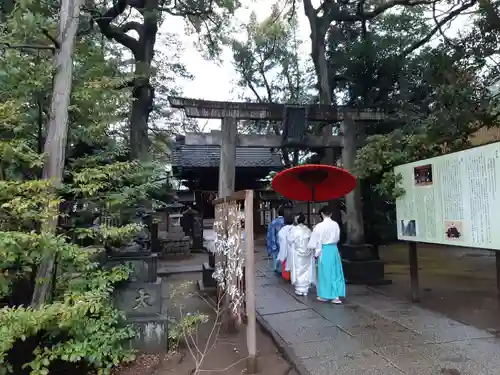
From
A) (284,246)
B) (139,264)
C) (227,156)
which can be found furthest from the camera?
(284,246)

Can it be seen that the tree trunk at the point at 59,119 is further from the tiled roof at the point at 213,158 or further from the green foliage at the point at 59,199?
the tiled roof at the point at 213,158

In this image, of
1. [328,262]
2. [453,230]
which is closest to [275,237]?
[328,262]

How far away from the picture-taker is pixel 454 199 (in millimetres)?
5156

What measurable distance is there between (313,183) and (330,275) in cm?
217

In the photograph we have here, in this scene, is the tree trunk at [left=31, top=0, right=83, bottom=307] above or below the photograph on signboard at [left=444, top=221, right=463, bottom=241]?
above

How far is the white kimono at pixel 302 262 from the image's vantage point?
7430 mm

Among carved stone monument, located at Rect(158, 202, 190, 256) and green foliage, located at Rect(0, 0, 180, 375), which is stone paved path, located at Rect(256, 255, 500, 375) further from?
carved stone monument, located at Rect(158, 202, 190, 256)

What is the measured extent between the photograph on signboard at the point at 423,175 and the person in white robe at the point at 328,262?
5.15ft

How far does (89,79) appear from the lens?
4.79 m

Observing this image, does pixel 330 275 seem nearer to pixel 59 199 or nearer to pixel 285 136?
pixel 285 136

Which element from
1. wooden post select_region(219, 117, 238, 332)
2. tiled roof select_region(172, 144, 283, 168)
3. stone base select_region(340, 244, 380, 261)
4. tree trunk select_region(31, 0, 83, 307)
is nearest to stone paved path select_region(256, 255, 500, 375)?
stone base select_region(340, 244, 380, 261)

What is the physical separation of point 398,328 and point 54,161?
183 inches

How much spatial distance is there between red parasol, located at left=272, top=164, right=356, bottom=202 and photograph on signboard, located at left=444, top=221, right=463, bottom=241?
7.39 feet

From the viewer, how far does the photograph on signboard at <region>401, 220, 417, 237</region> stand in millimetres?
5996
